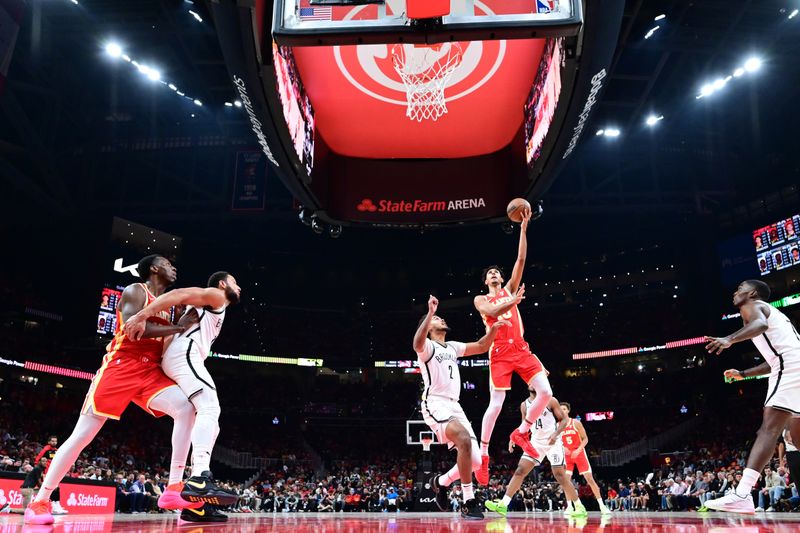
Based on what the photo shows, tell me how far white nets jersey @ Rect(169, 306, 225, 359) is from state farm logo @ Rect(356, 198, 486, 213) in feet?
9.08

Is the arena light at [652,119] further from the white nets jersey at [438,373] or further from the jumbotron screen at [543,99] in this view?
the white nets jersey at [438,373]

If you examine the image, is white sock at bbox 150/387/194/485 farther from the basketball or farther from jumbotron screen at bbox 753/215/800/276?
jumbotron screen at bbox 753/215/800/276

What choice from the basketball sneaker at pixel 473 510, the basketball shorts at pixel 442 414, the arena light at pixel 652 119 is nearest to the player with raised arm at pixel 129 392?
the basketball shorts at pixel 442 414

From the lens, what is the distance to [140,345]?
4570 mm

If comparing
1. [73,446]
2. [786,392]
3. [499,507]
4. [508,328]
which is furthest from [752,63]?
[73,446]

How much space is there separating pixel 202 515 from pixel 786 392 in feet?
15.9

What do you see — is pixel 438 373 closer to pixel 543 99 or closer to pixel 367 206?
pixel 367 206

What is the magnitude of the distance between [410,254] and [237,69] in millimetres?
28839

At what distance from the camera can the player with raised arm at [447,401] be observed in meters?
6.22

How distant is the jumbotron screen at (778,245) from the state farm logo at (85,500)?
23.6 metres

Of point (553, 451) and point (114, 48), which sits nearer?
point (553, 451)

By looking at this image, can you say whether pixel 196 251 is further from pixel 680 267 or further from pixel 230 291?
pixel 230 291

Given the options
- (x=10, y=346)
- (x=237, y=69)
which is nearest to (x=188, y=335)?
(x=237, y=69)

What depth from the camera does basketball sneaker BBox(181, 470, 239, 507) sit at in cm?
413
